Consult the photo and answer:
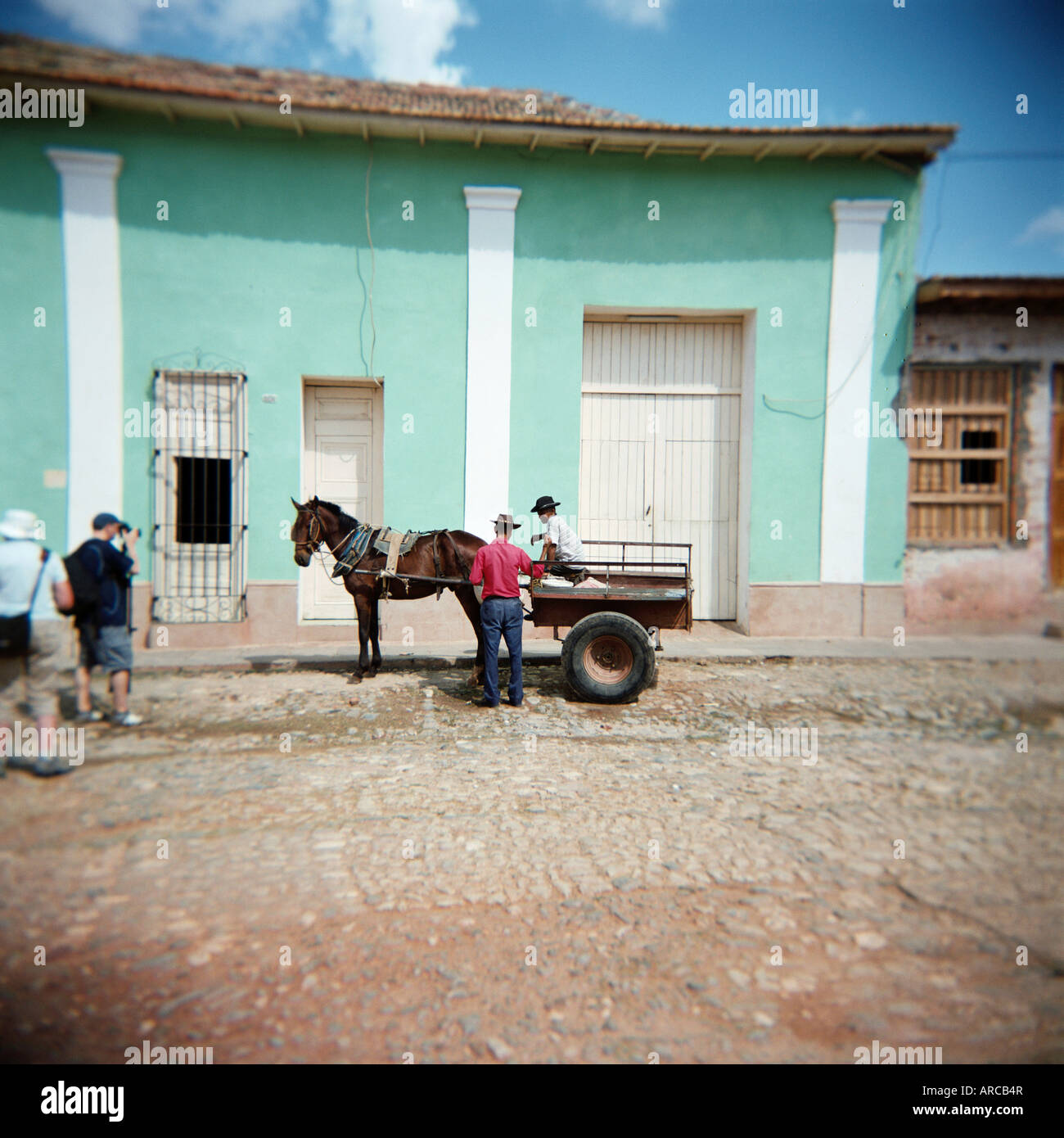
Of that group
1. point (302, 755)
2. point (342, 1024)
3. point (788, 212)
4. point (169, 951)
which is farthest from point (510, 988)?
point (788, 212)

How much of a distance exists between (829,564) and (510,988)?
7656mm

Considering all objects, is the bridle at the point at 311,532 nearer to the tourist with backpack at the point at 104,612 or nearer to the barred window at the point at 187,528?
the barred window at the point at 187,528

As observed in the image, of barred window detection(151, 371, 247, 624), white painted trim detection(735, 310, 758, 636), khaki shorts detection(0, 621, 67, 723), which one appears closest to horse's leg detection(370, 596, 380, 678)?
barred window detection(151, 371, 247, 624)

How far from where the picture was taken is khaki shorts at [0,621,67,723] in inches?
95.0

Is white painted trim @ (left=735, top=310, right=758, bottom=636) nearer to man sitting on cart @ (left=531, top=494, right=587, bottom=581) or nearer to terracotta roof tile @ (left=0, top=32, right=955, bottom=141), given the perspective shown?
terracotta roof tile @ (left=0, top=32, right=955, bottom=141)

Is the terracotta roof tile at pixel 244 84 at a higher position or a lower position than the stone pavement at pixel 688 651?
higher

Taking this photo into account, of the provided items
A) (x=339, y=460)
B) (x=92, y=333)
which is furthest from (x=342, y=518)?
(x=92, y=333)

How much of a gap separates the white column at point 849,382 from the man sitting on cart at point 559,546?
12.7 feet

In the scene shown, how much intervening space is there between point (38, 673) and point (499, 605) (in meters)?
3.86

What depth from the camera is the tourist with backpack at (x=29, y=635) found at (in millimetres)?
2410

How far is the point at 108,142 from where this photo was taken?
343 centimetres

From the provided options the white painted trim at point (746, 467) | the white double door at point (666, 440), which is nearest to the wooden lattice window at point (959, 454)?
the white painted trim at point (746, 467)

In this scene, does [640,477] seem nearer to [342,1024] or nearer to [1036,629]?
[1036,629]

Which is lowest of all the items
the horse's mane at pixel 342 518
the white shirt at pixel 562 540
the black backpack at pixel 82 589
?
the black backpack at pixel 82 589
